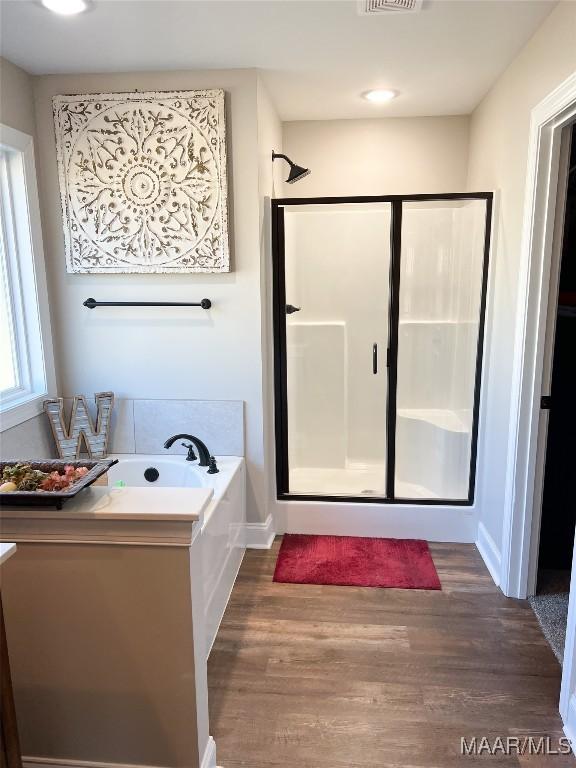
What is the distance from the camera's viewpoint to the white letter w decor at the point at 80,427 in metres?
2.74

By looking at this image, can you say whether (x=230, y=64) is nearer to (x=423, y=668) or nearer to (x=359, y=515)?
(x=359, y=515)

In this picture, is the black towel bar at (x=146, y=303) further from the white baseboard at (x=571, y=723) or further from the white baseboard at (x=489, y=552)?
the white baseboard at (x=571, y=723)

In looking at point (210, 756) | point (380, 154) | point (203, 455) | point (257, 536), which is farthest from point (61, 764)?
point (380, 154)

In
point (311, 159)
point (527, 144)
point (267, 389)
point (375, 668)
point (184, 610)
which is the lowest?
point (375, 668)

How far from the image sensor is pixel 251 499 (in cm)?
295

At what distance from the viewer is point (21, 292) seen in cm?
268

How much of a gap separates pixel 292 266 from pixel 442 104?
4.24 ft

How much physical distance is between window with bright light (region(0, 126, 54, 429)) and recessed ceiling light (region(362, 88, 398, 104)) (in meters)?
1.79

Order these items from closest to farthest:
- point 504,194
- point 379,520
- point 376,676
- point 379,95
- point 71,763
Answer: point 71,763, point 376,676, point 504,194, point 379,95, point 379,520

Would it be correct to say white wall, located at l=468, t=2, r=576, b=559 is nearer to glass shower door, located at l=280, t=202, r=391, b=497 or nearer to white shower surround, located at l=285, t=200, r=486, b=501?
white shower surround, located at l=285, t=200, r=486, b=501

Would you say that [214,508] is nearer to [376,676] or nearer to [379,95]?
[376,676]

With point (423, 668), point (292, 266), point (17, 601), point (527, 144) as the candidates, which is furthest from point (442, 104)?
point (17, 601)

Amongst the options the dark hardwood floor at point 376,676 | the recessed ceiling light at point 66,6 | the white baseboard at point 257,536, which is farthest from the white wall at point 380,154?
the dark hardwood floor at point 376,676

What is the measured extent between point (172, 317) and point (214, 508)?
1.08m
